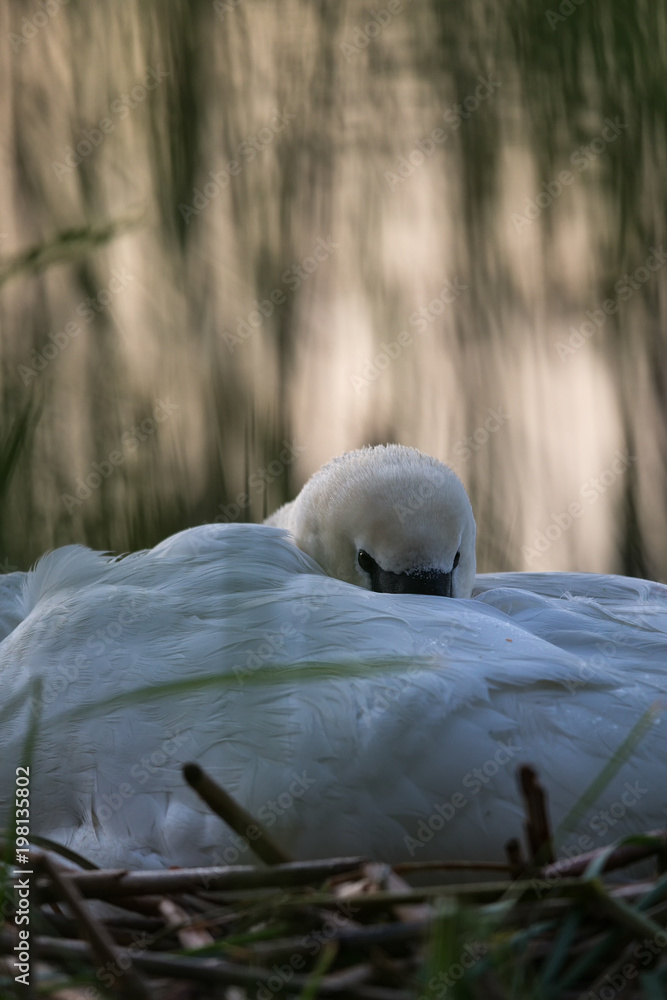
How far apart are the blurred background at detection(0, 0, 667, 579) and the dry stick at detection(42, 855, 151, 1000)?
2.33 ft

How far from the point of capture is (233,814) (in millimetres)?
1150

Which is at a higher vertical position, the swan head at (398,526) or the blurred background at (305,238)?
the blurred background at (305,238)

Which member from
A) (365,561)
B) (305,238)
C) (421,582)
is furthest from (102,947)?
(365,561)

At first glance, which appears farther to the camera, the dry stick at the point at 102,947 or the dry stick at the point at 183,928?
the dry stick at the point at 183,928

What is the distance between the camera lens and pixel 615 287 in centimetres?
216

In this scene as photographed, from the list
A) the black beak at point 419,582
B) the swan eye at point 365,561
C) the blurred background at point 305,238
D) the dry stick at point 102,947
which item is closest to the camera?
the dry stick at point 102,947

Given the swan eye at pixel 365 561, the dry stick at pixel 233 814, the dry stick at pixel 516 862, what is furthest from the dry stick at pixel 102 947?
the swan eye at pixel 365 561

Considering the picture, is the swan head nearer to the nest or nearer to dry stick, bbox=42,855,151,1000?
the nest

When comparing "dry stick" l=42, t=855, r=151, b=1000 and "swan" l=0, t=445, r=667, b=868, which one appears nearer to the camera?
"dry stick" l=42, t=855, r=151, b=1000

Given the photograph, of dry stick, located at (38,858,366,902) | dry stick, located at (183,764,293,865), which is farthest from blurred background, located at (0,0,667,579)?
dry stick, located at (183,764,293,865)

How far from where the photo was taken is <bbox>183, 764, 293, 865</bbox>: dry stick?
1119mm

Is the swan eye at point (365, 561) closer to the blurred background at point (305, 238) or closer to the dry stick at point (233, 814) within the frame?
the blurred background at point (305, 238)

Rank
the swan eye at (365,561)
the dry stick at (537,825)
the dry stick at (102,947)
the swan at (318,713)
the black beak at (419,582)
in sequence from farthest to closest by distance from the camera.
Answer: the swan eye at (365,561)
the black beak at (419,582)
the swan at (318,713)
the dry stick at (537,825)
the dry stick at (102,947)

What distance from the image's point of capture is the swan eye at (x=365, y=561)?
105 inches
